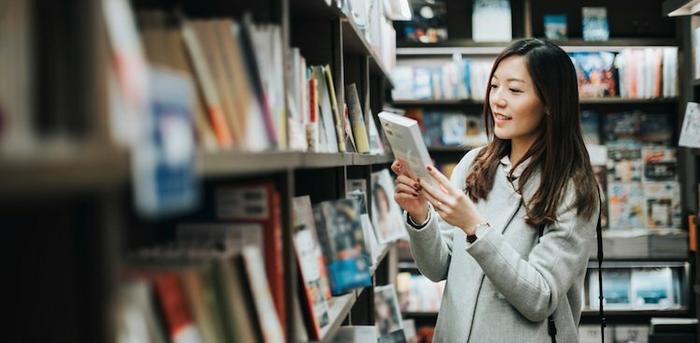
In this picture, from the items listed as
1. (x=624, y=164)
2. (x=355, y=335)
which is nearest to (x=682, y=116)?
(x=624, y=164)

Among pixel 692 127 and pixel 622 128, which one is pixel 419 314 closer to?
pixel 622 128

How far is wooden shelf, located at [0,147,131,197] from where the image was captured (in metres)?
0.46

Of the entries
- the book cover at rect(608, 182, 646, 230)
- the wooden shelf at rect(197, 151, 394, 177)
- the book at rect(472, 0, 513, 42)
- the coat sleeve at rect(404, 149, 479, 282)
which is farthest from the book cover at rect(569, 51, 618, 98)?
the wooden shelf at rect(197, 151, 394, 177)

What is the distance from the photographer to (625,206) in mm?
4637

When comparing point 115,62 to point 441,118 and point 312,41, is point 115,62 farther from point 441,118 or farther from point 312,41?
point 441,118

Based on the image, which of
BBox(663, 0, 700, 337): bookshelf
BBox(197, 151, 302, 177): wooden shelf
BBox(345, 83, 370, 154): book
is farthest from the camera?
BBox(663, 0, 700, 337): bookshelf

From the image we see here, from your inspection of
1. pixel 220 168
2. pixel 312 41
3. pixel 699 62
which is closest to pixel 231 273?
pixel 220 168

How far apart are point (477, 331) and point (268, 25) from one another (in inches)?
47.7

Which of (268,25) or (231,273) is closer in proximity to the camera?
(231,273)

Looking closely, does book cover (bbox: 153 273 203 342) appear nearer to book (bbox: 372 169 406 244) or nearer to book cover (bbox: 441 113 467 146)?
book (bbox: 372 169 406 244)

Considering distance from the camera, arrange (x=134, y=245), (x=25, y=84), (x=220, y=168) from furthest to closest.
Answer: (x=134, y=245) < (x=220, y=168) < (x=25, y=84)

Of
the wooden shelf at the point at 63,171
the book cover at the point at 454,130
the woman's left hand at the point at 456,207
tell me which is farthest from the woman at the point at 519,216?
the book cover at the point at 454,130

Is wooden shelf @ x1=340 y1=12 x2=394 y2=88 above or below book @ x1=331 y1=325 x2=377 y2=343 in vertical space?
above

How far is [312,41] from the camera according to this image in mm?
2025
